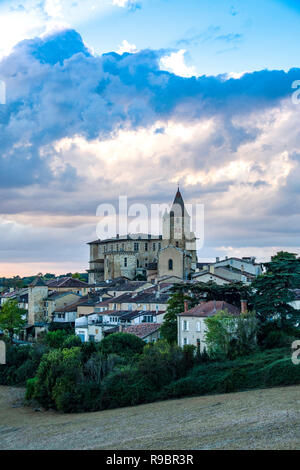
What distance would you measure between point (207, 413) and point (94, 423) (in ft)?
21.7

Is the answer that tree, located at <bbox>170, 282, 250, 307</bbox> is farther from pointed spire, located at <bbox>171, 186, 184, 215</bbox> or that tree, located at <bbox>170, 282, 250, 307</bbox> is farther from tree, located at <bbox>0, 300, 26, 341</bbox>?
pointed spire, located at <bbox>171, 186, 184, 215</bbox>

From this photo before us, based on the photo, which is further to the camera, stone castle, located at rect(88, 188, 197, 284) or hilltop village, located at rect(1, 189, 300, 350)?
stone castle, located at rect(88, 188, 197, 284)

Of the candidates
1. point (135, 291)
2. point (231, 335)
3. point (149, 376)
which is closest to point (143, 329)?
point (231, 335)

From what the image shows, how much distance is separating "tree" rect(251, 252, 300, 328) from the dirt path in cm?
1128

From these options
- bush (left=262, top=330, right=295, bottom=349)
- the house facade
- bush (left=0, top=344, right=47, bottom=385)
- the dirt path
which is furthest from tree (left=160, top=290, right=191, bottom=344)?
bush (left=0, top=344, right=47, bottom=385)

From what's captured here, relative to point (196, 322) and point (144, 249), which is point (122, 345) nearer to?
point (196, 322)

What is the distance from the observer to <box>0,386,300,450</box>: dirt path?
850 inches

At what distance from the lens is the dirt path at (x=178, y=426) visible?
21594mm

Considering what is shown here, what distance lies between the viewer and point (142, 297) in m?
62.8

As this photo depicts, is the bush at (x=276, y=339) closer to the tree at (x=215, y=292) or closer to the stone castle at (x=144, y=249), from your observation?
the tree at (x=215, y=292)

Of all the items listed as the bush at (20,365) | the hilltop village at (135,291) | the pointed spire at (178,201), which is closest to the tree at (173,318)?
the hilltop village at (135,291)

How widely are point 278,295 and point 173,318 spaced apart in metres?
9.26

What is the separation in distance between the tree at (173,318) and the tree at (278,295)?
22.7ft

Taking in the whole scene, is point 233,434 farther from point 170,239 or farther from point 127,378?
point 170,239
